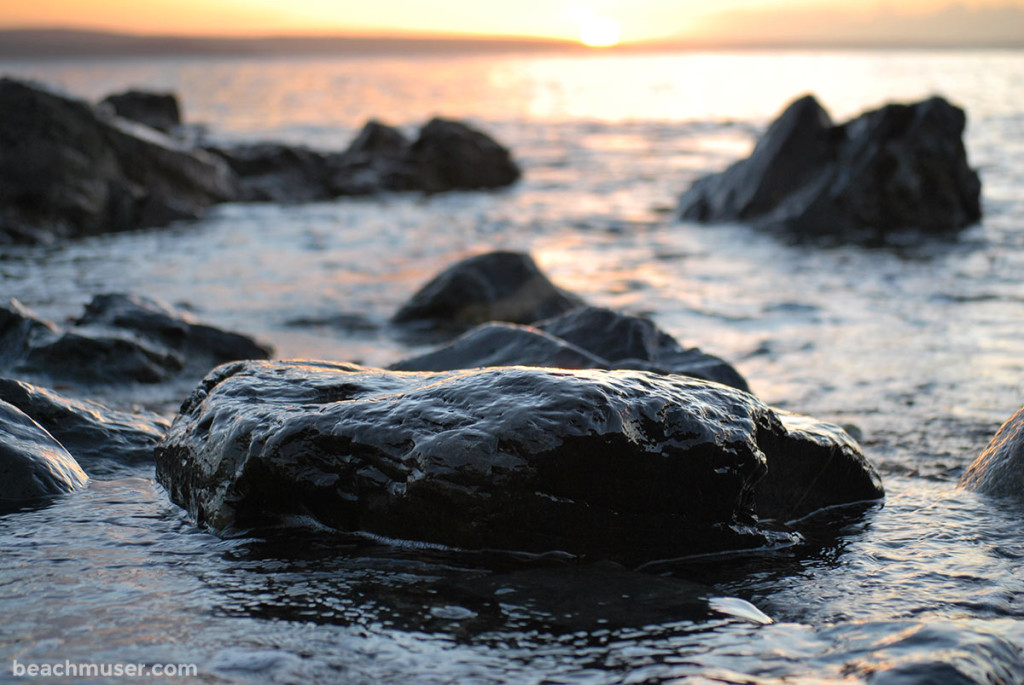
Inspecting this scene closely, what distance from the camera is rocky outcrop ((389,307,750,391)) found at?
4.90 m

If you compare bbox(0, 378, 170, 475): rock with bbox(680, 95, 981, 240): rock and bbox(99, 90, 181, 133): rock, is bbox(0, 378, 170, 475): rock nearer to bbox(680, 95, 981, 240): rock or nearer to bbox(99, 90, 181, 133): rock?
bbox(680, 95, 981, 240): rock

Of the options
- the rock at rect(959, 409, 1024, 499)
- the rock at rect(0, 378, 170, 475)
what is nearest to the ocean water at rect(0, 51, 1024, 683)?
the rock at rect(959, 409, 1024, 499)

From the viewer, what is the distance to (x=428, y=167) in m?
19.2

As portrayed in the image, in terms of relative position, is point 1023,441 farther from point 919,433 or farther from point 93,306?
point 93,306

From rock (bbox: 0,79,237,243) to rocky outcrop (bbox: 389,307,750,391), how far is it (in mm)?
9066

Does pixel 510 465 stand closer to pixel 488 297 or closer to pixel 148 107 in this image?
pixel 488 297

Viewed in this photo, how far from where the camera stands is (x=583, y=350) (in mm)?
5203

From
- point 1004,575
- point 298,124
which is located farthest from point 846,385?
point 298,124

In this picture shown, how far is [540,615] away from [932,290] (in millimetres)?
7895

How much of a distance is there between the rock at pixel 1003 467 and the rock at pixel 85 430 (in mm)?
3574

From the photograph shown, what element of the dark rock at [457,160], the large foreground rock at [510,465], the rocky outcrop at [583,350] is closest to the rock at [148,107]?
the dark rock at [457,160]

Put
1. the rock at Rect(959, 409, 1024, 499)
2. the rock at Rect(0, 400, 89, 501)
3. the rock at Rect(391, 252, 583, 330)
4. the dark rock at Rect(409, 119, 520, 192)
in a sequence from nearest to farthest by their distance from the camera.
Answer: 1. the rock at Rect(0, 400, 89, 501)
2. the rock at Rect(959, 409, 1024, 499)
3. the rock at Rect(391, 252, 583, 330)
4. the dark rock at Rect(409, 119, 520, 192)

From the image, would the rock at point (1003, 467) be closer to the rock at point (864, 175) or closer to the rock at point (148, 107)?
the rock at point (864, 175)

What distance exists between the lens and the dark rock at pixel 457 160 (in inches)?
756
